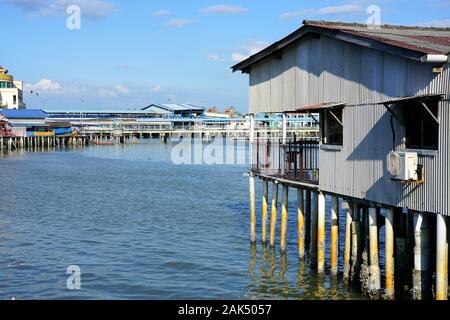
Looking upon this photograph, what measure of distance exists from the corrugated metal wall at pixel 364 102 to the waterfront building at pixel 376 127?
3 centimetres

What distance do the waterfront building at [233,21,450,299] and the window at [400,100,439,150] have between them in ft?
0.08

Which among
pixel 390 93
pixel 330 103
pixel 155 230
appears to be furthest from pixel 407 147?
pixel 155 230

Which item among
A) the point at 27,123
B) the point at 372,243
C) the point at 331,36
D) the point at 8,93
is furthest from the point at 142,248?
the point at 8,93

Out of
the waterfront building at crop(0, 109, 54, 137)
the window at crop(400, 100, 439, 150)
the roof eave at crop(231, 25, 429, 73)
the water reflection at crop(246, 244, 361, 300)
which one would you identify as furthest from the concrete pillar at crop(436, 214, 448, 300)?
the waterfront building at crop(0, 109, 54, 137)

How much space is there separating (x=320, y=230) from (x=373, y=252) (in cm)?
317

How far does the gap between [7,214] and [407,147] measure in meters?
26.2

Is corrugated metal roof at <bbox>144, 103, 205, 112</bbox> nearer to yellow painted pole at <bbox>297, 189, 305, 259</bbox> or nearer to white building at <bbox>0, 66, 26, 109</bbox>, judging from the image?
white building at <bbox>0, 66, 26, 109</bbox>

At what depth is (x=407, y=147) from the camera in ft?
50.0

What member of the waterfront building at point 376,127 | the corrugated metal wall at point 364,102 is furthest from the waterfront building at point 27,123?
the corrugated metal wall at point 364,102

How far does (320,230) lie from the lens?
1953 cm

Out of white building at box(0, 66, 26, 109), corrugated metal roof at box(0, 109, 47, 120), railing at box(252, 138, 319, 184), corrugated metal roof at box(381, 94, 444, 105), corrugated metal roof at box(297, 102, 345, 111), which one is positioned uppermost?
white building at box(0, 66, 26, 109)

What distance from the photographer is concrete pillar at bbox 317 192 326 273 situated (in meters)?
19.5
